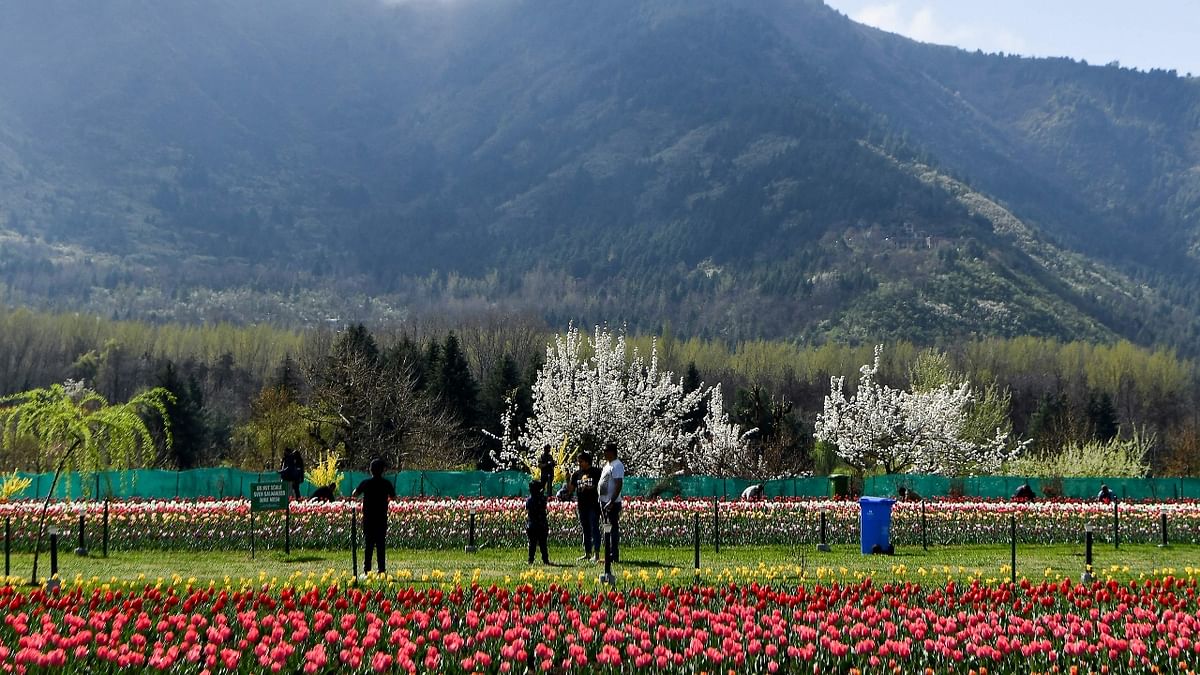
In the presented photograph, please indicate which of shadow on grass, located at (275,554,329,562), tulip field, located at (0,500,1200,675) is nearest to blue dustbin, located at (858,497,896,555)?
tulip field, located at (0,500,1200,675)

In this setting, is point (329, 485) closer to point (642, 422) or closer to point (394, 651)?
point (642, 422)

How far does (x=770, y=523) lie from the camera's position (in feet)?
104

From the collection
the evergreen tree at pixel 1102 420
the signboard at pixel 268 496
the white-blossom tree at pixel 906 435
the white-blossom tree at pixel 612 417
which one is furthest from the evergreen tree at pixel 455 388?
the signboard at pixel 268 496

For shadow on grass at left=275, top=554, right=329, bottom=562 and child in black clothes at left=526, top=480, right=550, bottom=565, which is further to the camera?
shadow on grass at left=275, top=554, right=329, bottom=562

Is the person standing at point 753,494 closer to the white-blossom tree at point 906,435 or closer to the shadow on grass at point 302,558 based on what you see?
the shadow on grass at point 302,558

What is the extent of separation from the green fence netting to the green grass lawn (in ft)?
59.0

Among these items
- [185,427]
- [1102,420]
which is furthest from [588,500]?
[1102,420]

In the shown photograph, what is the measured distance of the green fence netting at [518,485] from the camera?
47.3 metres

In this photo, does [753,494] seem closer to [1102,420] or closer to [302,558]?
[302,558]

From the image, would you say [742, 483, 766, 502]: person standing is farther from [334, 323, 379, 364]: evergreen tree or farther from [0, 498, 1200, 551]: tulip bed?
[334, 323, 379, 364]: evergreen tree

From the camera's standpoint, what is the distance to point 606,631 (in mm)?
13258

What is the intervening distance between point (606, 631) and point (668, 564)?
10611 millimetres

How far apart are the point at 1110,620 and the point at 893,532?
54.9 ft

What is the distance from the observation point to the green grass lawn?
20.4 meters
